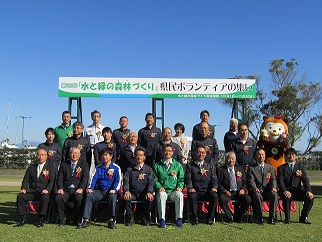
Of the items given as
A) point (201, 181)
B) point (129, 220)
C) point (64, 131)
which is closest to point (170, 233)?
point (129, 220)

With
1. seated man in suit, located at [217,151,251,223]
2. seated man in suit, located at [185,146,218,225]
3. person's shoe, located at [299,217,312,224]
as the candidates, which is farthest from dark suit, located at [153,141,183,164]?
person's shoe, located at [299,217,312,224]

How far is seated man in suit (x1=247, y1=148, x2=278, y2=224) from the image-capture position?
19.2 feet

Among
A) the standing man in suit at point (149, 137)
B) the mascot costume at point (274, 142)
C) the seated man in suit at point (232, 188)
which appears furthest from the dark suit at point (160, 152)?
the mascot costume at point (274, 142)

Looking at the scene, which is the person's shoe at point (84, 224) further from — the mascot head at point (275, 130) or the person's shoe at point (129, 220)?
the mascot head at point (275, 130)

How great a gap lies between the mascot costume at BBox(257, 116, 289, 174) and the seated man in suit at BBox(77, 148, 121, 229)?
130 inches

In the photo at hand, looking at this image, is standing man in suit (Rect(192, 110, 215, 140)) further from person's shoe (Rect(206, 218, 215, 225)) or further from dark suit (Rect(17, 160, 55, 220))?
dark suit (Rect(17, 160, 55, 220))

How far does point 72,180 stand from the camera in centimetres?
597

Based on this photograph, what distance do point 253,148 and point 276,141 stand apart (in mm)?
866

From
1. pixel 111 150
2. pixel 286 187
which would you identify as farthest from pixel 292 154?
pixel 111 150

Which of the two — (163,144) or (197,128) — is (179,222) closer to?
(163,144)

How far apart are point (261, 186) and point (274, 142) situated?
152cm

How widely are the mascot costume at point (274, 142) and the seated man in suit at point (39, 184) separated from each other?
4.28m

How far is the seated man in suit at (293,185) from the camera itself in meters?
6.00

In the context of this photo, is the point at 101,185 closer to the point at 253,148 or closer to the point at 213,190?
the point at 213,190
